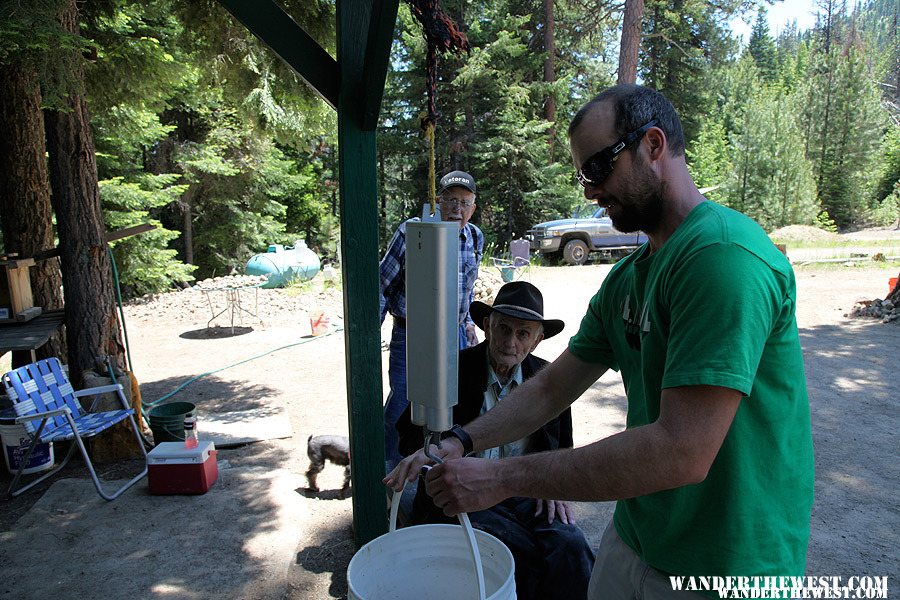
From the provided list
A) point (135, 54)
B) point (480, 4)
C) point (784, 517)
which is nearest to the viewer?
point (784, 517)

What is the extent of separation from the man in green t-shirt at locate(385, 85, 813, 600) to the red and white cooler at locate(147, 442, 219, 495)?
3068 mm

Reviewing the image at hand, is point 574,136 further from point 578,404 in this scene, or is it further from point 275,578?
point 578,404

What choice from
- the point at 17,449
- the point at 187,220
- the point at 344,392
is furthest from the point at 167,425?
the point at 187,220

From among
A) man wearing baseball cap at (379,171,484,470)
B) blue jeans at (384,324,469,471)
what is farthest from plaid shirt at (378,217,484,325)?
blue jeans at (384,324,469,471)

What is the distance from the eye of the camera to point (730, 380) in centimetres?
104

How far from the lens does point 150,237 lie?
43.0ft

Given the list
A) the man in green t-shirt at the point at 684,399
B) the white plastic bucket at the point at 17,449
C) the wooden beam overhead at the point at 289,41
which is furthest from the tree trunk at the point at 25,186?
the man in green t-shirt at the point at 684,399

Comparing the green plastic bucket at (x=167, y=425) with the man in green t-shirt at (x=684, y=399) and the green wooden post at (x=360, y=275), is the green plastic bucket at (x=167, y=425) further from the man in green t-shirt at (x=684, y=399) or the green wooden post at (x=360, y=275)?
the man in green t-shirt at (x=684, y=399)

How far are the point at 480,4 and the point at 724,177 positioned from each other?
13.1 m

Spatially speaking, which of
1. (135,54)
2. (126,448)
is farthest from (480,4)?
(126,448)

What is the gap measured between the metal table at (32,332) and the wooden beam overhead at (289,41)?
332 centimetres

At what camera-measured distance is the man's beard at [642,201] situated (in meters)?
1.28

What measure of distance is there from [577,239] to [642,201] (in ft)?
55.2

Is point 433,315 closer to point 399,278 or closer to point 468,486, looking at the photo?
point 468,486
